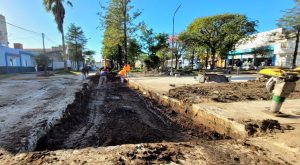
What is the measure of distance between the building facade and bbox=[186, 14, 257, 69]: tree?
27.8 meters

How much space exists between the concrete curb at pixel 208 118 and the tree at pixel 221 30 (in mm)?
25603

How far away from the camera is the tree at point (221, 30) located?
3025 centimetres

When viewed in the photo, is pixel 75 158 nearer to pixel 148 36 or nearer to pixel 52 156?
pixel 52 156

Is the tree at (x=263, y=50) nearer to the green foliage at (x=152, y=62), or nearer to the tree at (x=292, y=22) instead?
the tree at (x=292, y=22)

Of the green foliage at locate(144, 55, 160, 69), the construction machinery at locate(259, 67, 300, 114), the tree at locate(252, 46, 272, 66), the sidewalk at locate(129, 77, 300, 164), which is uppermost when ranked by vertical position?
the tree at locate(252, 46, 272, 66)

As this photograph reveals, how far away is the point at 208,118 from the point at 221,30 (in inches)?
1151

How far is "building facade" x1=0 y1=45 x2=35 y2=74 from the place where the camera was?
28688 millimetres

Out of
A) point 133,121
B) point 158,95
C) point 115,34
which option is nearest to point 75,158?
point 133,121

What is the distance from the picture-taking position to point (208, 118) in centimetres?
592

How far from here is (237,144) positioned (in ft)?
11.9

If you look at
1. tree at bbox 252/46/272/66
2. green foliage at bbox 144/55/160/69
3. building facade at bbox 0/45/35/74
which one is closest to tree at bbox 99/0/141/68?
green foliage at bbox 144/55/160/69

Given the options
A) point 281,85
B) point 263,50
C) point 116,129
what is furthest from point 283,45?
point 116,129

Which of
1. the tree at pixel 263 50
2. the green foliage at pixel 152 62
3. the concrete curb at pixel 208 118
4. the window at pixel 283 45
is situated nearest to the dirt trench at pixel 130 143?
the concrete curb at pixel 208 118

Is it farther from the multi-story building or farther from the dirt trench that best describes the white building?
the multi-story building
